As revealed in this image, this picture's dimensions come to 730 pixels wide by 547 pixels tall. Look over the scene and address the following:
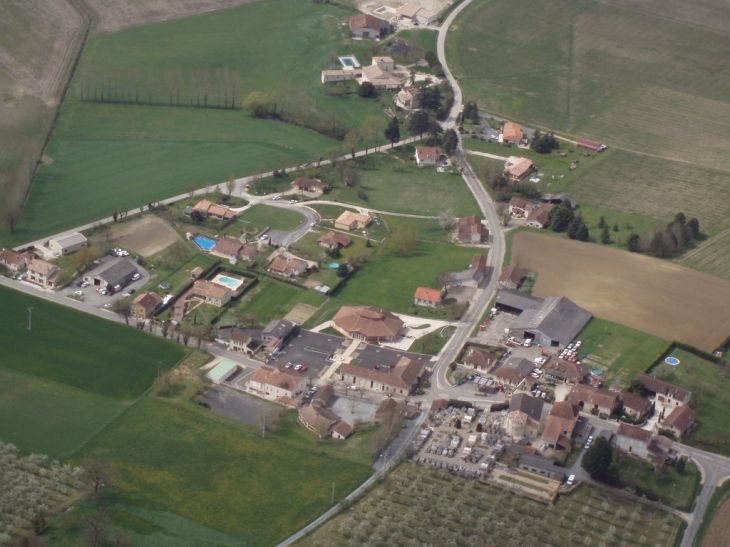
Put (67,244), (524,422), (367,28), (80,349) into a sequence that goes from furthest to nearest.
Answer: (367,28), (67,244), (80,349), (524,422)

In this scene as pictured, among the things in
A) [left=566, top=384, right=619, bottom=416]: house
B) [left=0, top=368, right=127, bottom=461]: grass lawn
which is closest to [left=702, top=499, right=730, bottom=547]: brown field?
[left=566, top=384, right=619, bottom=416]: house

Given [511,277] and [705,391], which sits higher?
[511,277]

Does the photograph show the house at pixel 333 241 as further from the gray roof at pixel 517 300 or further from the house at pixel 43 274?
the house at pixel 43 274

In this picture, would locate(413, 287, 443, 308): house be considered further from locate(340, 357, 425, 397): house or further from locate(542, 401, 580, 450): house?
locate(542, 401, 580, 450): house

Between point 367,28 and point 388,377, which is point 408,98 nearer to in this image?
point 367,28

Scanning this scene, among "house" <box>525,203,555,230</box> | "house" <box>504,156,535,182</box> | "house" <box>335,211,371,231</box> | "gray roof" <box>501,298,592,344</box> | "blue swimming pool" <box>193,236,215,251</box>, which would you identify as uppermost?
"house" <box>504,156,535,182</box>

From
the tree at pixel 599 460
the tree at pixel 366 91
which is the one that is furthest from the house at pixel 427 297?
the tree at pixel 366 91

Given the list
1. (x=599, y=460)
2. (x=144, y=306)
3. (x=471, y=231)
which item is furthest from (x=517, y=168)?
(x=599, y=460)
